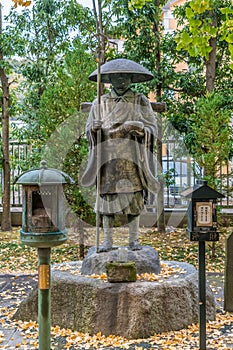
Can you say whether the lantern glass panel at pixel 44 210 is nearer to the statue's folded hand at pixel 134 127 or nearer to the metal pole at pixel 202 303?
the metal pole at pixel 202 303

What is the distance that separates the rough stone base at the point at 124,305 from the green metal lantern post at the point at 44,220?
105 cm

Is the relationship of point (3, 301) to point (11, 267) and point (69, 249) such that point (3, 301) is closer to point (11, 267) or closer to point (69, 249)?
point (11, 267)

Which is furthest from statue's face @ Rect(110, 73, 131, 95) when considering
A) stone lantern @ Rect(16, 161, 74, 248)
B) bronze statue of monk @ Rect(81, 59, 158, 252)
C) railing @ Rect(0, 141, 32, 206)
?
railing @ Rect(0, 141, 32, 206)

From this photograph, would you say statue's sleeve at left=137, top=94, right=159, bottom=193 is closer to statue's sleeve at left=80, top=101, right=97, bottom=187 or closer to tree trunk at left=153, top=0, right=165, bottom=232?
statue's sleeve at left=80, top=101, right=97, bottom=187

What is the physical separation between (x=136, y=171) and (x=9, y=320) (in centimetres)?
220

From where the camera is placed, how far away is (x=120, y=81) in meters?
5.44

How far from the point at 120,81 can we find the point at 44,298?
2649 millimetres

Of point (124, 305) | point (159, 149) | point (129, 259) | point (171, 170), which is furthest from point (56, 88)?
point (124, 305)

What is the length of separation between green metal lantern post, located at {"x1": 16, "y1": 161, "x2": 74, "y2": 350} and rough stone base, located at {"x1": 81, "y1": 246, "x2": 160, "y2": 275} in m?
1.46

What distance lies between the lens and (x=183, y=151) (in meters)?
10.7

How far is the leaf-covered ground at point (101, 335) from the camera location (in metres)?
4.61

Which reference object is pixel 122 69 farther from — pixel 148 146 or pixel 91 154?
pixel 91 154

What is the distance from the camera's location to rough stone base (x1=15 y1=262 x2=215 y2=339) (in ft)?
15.7

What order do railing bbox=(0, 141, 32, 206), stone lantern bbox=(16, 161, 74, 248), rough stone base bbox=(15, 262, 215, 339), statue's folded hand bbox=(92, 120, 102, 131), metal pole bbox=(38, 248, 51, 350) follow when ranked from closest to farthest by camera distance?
stone lantern bbox=(16, 161, 74, 248), metal pole bbox=(38, 248, 51, 350), rough stone base bbox=(15, 262, 215, 339), statue's folded hand bbox=(92, 120, 102, 131), railing bbox=(0, 141, 32, 206)
